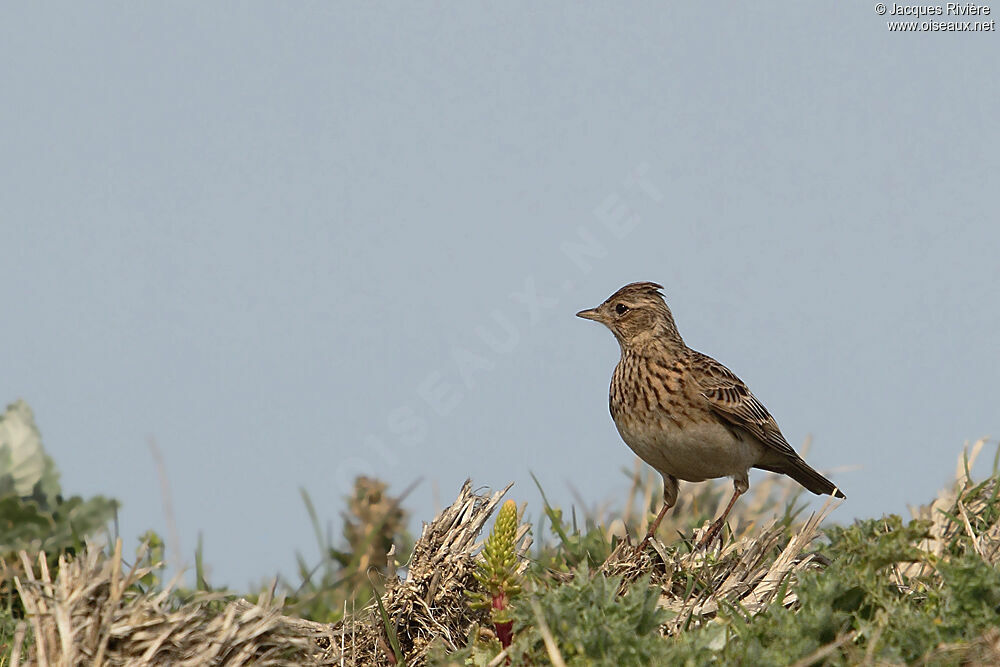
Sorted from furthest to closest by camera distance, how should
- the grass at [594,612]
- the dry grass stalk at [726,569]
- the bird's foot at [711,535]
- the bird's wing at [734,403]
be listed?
the bird's wing at [734,403] → the bird's foot at [711,535] → the dry grass stalk at [726,569] → the grass at [594,612]

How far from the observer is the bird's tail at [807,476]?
9.12 metres

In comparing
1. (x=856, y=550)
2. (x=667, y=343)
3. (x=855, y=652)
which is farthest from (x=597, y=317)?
(x=855, y=652)

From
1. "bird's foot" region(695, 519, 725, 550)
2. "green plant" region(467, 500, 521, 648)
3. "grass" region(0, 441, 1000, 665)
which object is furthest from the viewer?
"bird's foot" region(695, 519, 725, 550)

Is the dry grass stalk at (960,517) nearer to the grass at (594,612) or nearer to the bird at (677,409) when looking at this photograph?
the grass at (594,612)

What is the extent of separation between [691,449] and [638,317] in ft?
4.46

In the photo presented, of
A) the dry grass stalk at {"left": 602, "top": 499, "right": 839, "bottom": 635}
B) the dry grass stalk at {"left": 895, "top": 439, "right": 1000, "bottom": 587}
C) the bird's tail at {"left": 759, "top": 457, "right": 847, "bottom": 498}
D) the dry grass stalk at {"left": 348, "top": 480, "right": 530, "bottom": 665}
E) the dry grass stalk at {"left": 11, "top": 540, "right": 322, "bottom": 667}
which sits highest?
the dry grass stalk at {"left": 11, "top": 540, "right": 322, "bottom": 667}

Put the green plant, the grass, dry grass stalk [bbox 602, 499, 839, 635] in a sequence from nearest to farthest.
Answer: the grass < the green plant < dry grass stalk [bbox 602, 499, 839, 635]

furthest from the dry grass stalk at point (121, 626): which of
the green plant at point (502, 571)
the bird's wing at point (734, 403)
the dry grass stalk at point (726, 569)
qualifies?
the bird's wing at point (734, 403)

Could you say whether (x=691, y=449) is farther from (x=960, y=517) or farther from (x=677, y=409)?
(x=960, y=517)

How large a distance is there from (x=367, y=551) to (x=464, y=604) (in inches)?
142

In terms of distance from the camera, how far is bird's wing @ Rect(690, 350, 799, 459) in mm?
8555

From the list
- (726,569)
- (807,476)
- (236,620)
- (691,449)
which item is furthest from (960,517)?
(236,620)

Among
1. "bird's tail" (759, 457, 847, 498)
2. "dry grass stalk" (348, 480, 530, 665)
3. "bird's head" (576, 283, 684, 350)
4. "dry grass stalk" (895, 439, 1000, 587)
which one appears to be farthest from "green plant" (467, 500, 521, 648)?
"bird's tail" (759, 457, 847, 498)

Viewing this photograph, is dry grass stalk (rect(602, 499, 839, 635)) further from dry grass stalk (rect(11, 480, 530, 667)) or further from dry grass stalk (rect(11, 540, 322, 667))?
dry grass stalk (rect(11, 540, 322, 667))
